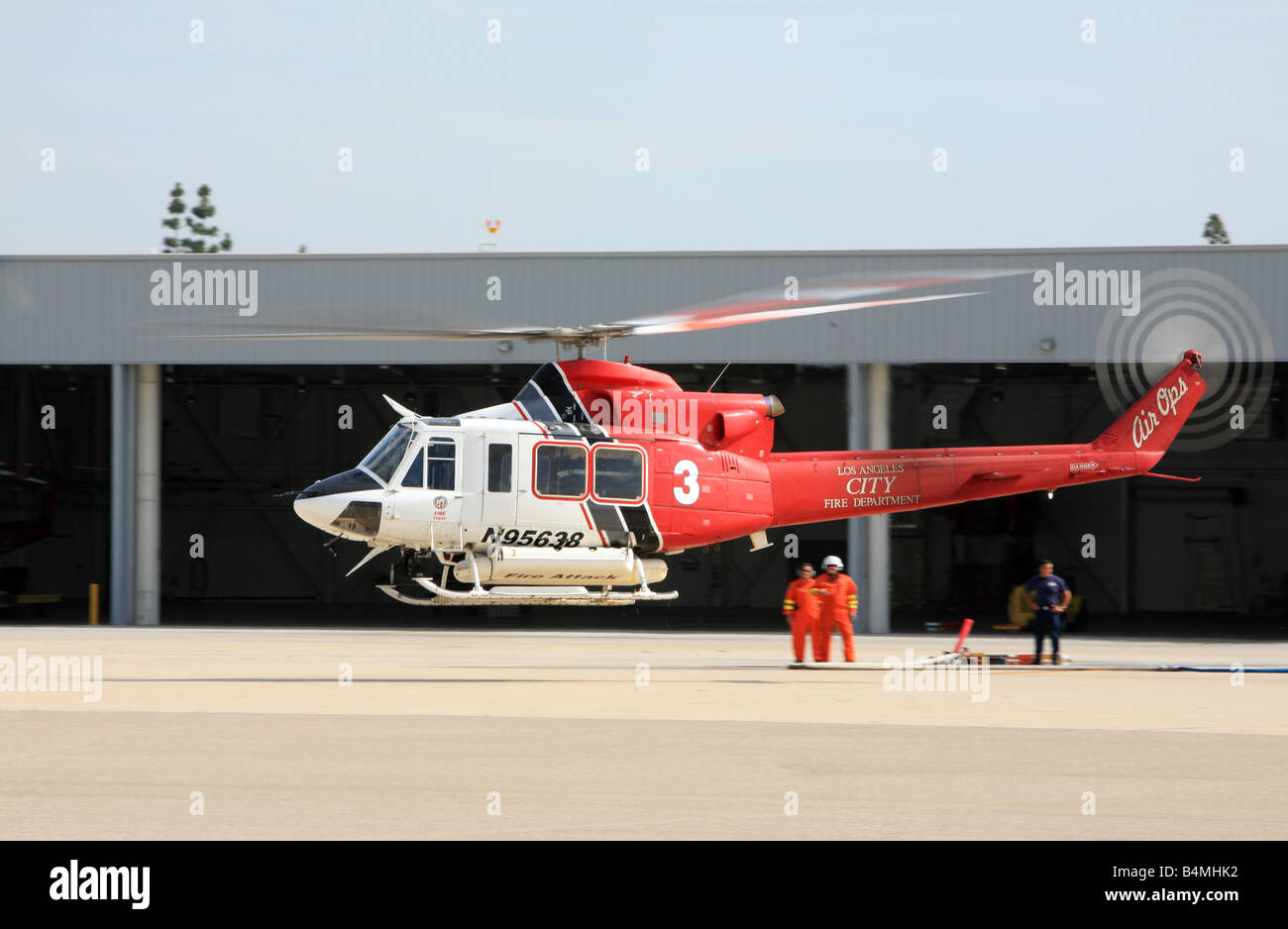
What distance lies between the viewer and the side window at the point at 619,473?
1653 cm

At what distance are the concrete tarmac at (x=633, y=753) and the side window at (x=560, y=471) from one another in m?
2.50

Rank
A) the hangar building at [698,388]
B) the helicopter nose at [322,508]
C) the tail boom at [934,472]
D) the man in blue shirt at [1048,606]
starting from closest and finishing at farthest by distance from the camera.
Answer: the helicopter nose at [322,508], the tail boom at [934,472], the man in blue shirt at [1048,606], the hangar building at [698,388]

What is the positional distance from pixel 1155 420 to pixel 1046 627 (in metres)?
3.52

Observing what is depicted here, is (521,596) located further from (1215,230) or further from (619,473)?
(1215,230)

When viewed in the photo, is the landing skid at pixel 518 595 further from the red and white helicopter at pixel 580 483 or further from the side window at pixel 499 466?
the side window at pixel 499 466

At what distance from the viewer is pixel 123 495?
2817 centimetres

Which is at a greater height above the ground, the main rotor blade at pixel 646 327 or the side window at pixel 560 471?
the main rotor blade at pixel 646 327

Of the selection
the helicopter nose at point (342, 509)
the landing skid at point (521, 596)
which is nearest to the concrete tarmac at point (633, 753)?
the landing skid at point (521, 596)

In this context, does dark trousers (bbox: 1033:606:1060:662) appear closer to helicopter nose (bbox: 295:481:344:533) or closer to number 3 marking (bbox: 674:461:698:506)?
number 3 marking (bbox: 674:461:698:506)

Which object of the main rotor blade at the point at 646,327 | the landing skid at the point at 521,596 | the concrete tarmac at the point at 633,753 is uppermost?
the main rotor blade at the point at 646,327

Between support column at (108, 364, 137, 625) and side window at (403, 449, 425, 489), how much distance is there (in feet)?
48.3

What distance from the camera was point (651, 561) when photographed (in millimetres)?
16750

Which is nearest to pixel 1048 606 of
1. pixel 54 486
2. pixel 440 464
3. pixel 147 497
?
pixel 440 464
